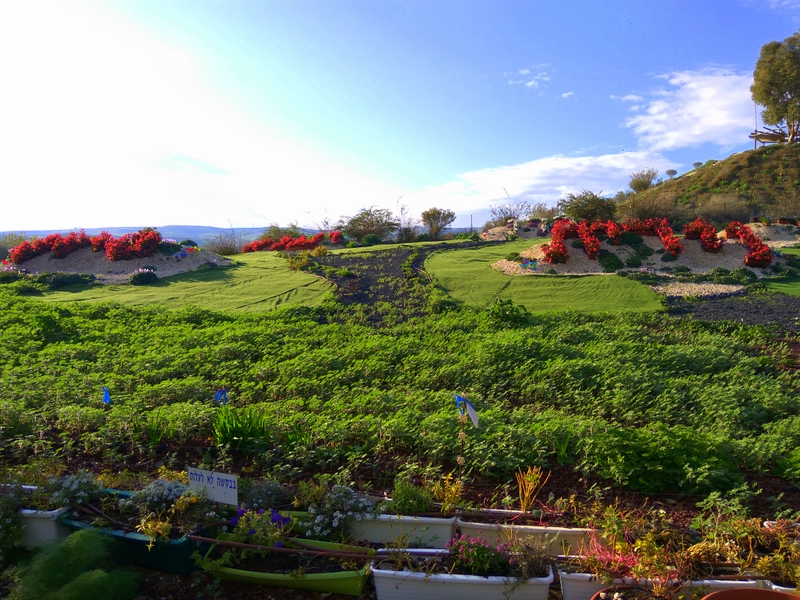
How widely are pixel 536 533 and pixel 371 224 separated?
21.7 meters

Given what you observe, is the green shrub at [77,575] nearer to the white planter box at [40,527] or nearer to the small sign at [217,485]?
the white planter box at [40,527]

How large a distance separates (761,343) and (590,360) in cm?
274

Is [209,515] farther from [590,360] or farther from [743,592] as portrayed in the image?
[590,360]

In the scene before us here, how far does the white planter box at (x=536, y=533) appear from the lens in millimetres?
2268

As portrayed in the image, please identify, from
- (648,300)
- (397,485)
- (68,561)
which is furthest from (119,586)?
(648,300)

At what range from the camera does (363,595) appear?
7.18 ft

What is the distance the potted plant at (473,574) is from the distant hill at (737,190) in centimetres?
2284

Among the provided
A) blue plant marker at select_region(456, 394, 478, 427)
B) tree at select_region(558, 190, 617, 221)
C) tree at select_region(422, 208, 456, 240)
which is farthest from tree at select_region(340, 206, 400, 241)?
blue plant marker at select_region(456, 394, 478, 427)

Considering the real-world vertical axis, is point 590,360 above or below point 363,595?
above

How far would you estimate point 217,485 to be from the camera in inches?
97.3

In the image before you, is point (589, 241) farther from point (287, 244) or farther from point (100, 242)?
point (100, 242)

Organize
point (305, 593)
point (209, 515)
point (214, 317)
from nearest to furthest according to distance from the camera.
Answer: point (305, 593) → point (209, 515) → point (214, 317)

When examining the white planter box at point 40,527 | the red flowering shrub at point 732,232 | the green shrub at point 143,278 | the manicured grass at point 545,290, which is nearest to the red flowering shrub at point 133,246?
the green shrub at point 143,278

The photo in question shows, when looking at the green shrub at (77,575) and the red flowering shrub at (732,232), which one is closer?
the green shrub at (77,575)
